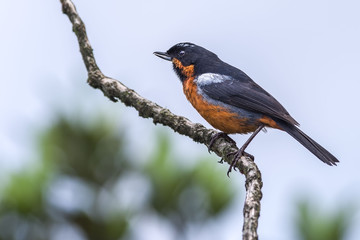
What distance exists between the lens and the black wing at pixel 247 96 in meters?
5.40

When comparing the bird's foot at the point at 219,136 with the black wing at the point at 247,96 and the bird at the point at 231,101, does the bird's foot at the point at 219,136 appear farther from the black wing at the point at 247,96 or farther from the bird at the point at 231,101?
the black wing at the point at 247,96

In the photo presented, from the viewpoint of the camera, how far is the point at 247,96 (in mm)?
5617

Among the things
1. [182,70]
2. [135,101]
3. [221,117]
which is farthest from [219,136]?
[182,70]

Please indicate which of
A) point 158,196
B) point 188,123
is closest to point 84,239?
point 158,196

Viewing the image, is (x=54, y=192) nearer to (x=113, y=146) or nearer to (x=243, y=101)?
(x=113, y=146)

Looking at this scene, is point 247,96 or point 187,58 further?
point 187,58

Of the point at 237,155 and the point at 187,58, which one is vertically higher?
the point at 187,58

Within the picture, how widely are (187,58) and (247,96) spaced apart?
0.94 m

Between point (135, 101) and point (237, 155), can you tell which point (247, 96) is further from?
point (135, 101)

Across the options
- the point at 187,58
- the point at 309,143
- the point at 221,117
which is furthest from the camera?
the point at 187,58

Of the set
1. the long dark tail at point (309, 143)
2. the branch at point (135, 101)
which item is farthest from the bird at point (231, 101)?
the branch at point (135, 101)

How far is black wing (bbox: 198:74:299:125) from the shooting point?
5.40 metres

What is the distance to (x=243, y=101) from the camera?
18.3 ft

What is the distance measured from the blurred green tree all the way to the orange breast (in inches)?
57.1
